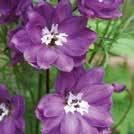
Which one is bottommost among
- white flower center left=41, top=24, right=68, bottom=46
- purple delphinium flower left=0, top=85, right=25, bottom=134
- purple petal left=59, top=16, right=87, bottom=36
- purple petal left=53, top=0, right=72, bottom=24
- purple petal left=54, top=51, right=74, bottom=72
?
purple delphinium flower left=0, top=85, right=25, bottom=134

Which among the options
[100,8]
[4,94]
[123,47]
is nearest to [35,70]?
[4,94]

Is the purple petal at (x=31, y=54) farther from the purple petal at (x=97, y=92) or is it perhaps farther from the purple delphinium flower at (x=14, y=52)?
the purple petal at (x=97, y=92)

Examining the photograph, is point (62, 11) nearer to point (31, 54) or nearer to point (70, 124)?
point (31, 54)

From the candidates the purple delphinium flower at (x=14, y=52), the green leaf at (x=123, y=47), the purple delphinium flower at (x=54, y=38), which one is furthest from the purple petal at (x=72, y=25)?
the green leaf at (x=123, y=47)

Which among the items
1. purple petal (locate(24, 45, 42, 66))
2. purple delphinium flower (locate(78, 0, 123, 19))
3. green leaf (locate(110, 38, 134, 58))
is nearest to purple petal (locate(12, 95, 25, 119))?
purple petal (locate(24, 45, 42, 66))

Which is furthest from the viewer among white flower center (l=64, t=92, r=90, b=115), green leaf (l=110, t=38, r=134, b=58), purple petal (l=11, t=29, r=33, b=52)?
green leaf (l=110, t=38, r=134, b=58)

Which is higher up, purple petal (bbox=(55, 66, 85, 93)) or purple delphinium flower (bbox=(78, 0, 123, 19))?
purple delphinium flower (bbox=(78, 0, 123, 19))

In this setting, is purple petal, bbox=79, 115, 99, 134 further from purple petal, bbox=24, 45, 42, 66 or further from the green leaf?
the green leaf
